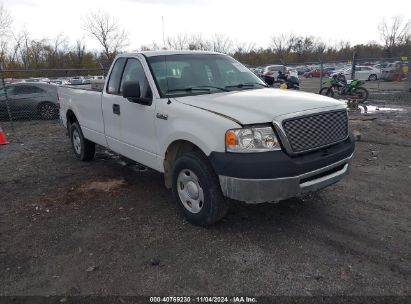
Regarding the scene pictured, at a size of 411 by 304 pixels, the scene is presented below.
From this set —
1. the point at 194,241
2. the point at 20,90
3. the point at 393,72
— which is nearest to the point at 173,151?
the point at 194,241

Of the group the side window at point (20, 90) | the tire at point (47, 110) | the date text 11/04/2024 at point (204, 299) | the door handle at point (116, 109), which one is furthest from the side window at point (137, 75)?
the side window at point (20, 90)

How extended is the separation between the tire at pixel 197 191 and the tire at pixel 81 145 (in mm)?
3347

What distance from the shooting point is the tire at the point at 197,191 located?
3639mm

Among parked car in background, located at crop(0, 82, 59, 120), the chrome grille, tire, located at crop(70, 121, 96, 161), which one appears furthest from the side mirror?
parked car in background, located at crop(0, 82, 59, 120)

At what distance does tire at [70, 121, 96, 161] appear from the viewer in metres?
6.81

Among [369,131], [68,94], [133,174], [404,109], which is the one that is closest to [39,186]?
[133,174]

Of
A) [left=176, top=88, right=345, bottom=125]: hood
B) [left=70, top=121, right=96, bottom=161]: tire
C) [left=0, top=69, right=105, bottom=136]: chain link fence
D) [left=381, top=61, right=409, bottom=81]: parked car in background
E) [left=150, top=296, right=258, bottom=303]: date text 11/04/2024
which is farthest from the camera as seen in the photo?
[left=381, top=61, right=409, bottom=81]: parked car in background

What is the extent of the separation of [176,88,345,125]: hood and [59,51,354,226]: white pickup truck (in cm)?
1

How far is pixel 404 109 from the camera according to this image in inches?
511

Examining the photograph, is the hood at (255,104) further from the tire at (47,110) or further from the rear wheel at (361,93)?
the rear wheel at (361,93)

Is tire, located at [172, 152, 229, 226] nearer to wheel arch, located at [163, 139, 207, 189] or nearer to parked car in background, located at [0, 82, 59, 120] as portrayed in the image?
wheel arch, located at [163, 139, 207, 189]

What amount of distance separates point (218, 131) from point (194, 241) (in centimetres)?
120

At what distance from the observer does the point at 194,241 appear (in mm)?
3738

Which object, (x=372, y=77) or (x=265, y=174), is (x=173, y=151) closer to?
(x=265, y=174)
